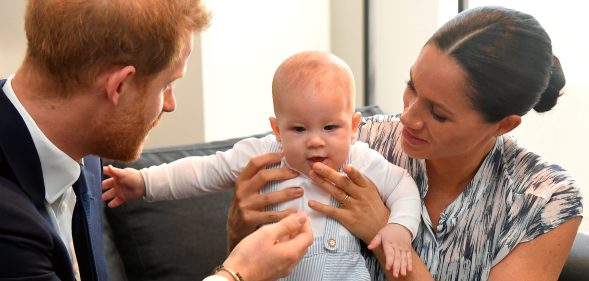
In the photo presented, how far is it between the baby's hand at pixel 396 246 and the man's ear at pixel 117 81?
0.62 meters

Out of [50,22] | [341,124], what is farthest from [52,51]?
[341,124]

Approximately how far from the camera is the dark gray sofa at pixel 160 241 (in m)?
2.10

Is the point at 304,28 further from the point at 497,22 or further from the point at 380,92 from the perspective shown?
the point at 497,22

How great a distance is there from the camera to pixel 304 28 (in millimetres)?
3666

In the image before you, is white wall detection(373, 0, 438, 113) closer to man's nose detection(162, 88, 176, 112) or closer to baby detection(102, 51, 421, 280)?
baby detection(102, 51, 421, 280)

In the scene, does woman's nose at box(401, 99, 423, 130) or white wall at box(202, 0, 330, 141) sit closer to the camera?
woman's nose at box(401, 99, 423, 130)

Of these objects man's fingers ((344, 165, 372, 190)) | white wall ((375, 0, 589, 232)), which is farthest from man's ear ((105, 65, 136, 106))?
white wall ((375, 0, 589, 232))

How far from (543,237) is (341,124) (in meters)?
0.50

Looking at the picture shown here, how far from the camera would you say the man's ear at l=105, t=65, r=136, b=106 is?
139 centimetres

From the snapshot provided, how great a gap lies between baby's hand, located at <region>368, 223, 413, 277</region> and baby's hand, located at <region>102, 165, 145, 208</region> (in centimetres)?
58

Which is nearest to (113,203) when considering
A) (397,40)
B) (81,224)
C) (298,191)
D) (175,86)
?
(81,224)

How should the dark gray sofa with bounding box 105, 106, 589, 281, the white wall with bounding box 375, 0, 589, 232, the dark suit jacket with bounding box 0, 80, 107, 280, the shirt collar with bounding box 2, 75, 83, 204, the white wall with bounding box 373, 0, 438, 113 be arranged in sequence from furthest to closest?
the white wall with bounding box 373, 0, 438, 113 < the white wall with bounding box 375, 0, 589, 232 < the dark gray sofa with bounding box 105, 106, 589, 281 < the shirt collar with bounding box 2, 75, 83, 204 < the dark suit jacket with bounding box 0, 80, 107, 280

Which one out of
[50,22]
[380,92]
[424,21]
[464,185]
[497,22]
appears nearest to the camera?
[50,22]

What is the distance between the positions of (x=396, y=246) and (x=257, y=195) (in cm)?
34
